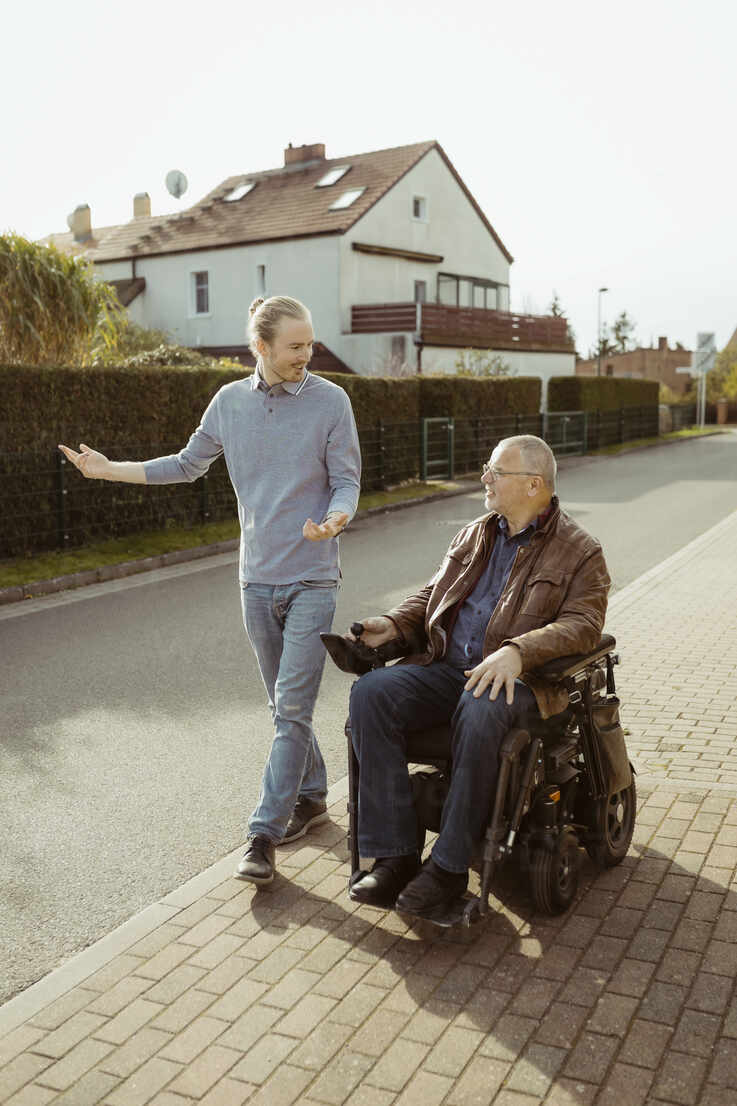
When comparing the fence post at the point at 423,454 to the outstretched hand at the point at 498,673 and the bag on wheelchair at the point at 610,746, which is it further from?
the outstretched hand at the point at 498,673

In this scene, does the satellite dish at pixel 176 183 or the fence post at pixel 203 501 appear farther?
the satellite dish at pixel 176 183

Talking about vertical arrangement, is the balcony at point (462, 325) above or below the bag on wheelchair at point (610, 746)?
above

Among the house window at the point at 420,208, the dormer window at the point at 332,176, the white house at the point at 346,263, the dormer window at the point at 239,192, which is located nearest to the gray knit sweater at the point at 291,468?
the white house at the point at 346,263

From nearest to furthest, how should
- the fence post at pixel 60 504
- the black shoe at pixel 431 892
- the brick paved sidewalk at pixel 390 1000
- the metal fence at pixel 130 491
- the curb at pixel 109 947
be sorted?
the brick paved sidewalk at pixel 390 1000 < the curb at pixel 109 947 < the black shoe at pixel 431 892 < the metal fence at pixel 130 491 < the fence post at pixel 60 504

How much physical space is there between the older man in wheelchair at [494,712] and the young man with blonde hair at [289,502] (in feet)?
0.82

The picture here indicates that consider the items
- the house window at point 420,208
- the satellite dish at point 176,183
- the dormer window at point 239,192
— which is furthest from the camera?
the satellite dish at point 176,183

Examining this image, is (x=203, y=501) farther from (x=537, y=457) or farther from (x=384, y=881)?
(x=384, y=881)

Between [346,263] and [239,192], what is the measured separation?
806cm

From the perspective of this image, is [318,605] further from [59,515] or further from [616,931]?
[59,515]

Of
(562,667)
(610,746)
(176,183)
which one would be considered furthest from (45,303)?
(176,183)

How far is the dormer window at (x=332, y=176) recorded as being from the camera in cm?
4016

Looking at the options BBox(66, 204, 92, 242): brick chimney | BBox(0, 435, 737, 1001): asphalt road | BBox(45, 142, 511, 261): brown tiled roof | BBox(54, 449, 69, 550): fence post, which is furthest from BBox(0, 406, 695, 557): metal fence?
BBox(66, 204, 92, 242): brick chimney

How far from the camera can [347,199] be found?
3831 centimetres

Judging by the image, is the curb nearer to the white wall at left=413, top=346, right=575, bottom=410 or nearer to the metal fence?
A: the metal fence
